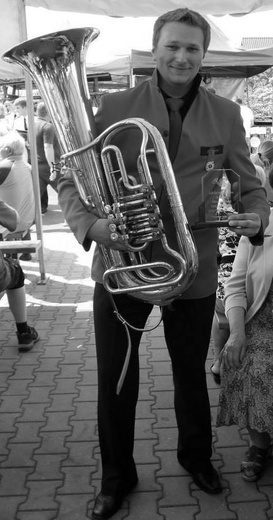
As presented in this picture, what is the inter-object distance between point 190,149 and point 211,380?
1845mm

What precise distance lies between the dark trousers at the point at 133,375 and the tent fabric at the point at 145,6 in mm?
3269

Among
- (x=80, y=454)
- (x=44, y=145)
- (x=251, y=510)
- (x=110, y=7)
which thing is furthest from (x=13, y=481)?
(x=44, y=145)

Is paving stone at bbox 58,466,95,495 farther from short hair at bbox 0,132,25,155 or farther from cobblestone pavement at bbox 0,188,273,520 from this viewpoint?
short hair at bbox 0,132,25,155

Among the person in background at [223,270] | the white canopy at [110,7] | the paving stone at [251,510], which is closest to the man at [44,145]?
the white canopy at [110,7]

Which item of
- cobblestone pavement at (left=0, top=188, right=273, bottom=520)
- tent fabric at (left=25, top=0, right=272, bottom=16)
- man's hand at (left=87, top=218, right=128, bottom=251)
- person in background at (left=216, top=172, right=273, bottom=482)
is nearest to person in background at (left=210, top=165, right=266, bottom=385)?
cobblestone pavement at (left=0, top=188, right=273, bottom=520)

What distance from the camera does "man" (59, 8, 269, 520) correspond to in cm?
212

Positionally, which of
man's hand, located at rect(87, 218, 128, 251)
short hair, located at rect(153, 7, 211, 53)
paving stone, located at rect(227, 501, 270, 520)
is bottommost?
paving stone, located at rect(227, 501, 270, 520)

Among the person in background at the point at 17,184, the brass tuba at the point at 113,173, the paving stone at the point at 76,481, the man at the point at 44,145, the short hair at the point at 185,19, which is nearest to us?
the brass tuba at the point at 113,173

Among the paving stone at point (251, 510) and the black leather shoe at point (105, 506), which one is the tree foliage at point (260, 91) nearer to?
the paving stone at point (251, 510)

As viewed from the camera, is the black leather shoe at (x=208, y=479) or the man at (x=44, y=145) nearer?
the black leather shoe at (x=208, y=479)

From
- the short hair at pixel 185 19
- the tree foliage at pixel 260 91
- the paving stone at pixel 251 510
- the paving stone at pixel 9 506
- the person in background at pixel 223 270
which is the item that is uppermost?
the short hair at pixel 185 19

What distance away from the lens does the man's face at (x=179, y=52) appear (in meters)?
2.09

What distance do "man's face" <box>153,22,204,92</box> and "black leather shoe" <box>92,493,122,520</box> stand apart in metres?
1.57

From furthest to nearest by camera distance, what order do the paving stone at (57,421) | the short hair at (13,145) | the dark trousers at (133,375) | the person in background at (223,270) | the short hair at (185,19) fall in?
the short hair at (13,145), the person in background at (223,270), the paving stone at (57,421), the dark trousers at (133,375), the short hair at (185,19)
